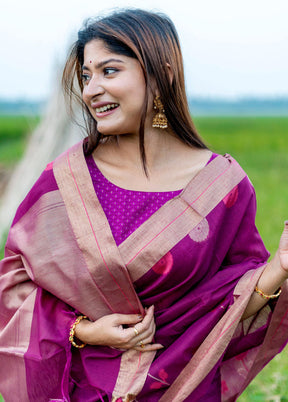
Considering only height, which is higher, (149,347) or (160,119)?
(160,119)

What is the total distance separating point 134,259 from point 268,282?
1.76 ft

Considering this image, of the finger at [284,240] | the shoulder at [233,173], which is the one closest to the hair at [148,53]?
the shoulder at [233,173]

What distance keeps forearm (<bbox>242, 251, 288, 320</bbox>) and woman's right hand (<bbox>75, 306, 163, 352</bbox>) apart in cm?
40

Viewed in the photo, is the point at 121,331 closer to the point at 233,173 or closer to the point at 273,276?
the point at 273,276

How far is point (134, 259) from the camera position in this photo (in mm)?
2332

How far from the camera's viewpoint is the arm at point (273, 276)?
7.41 ft

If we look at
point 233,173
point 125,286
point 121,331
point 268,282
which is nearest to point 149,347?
point 121,331

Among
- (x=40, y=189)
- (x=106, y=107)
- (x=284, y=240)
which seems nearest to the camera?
(x=284, y=240)

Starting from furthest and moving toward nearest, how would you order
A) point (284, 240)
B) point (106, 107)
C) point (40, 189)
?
1. point (40, 189)
2. point (106, 107)
3. point (284, 240)

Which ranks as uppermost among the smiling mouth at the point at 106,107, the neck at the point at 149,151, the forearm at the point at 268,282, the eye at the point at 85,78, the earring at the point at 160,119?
the eye at the point at 85,78

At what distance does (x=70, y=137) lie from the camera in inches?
266

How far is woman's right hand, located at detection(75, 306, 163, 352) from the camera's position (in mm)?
2334

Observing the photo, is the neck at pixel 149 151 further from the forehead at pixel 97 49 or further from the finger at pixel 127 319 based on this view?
the finger at pixel 127 319

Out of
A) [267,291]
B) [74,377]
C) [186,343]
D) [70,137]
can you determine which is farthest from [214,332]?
[70,137]
